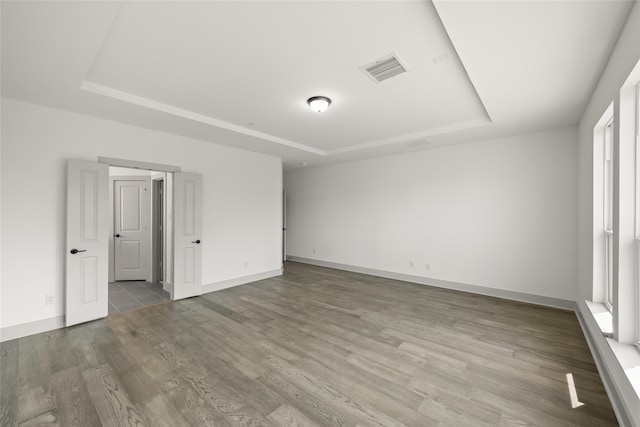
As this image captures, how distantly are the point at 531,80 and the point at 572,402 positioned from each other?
2819 millimetres

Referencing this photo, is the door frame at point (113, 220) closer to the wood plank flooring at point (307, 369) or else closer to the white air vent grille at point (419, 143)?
the wood plank flooring at point (307, 369)

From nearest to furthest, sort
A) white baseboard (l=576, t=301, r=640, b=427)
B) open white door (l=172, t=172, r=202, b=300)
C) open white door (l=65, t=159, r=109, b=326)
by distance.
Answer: white baseboard (l=576, t=301, r=640, b=427) < open white door (l=65, t=159, r=109, b=326) < open white door (l=172, t=172, r=202, b=300)

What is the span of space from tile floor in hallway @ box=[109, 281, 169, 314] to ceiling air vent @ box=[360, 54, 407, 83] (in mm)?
4545

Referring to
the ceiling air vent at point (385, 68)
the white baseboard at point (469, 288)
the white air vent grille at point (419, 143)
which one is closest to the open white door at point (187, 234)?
the ceiling air vent at point (385, 68)

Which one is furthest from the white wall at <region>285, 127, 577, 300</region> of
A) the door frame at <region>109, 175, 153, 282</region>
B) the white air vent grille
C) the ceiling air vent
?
the door frame at <region>109, 175, 153, 282</region>

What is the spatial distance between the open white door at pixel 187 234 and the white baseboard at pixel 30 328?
4.51ft

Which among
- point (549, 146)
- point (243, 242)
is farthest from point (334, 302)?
point (549, 146)

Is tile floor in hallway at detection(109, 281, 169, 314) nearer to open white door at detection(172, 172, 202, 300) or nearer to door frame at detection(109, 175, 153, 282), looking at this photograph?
door frame at detection(109, 175, 153, 282)

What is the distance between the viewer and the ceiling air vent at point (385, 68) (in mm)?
2352

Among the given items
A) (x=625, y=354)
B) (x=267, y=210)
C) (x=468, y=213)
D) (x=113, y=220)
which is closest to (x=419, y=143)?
(x=468, y=213)

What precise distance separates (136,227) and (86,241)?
247cm

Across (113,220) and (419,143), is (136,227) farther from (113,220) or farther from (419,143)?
(419,143)

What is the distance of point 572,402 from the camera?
2.00 m

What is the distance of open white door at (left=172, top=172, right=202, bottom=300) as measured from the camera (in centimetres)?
436
